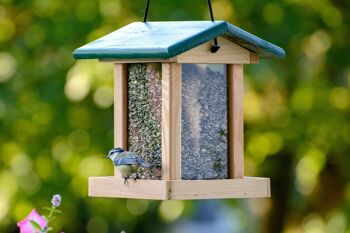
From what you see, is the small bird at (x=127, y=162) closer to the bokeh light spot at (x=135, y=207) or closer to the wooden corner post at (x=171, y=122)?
the wooden corner post at (x=171, y=122)

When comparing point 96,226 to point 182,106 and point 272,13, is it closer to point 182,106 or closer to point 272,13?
point 272,13

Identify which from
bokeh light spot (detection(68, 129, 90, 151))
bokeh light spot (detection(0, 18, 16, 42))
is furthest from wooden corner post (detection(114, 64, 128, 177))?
bokeh light spot (detection(0, 18, 16, 42))

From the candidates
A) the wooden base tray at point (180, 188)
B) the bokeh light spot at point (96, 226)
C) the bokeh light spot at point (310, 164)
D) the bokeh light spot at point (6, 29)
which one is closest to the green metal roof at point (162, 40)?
the wooden base tray at point (180, 188)

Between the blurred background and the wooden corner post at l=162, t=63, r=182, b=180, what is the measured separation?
3789 millimetres

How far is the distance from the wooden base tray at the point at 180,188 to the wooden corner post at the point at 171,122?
9 centimetres

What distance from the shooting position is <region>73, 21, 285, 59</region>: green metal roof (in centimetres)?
374

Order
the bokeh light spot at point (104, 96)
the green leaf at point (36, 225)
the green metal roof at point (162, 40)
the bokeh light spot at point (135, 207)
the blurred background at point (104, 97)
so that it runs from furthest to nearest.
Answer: the bokeh light spot at point (135, 207)
the blurred background at point (104, 97)
the bokeh light spot at point (104, 96)
the green metal roof at point (162, 40)
the green leaf at point (36, 225)

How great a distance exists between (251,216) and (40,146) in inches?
119

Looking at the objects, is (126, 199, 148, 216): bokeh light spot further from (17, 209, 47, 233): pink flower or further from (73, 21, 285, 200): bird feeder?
(17, 209, 47, 233): pink flower

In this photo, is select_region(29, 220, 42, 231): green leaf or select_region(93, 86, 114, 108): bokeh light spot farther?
select_region(93, 86, 114, 108): bokeh light spot

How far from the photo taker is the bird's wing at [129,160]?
3869 millimetres

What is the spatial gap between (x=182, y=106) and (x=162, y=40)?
305 mm

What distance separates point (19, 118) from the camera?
8.48 m

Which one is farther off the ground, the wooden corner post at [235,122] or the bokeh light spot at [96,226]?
the wooden corner post at [235,122]
